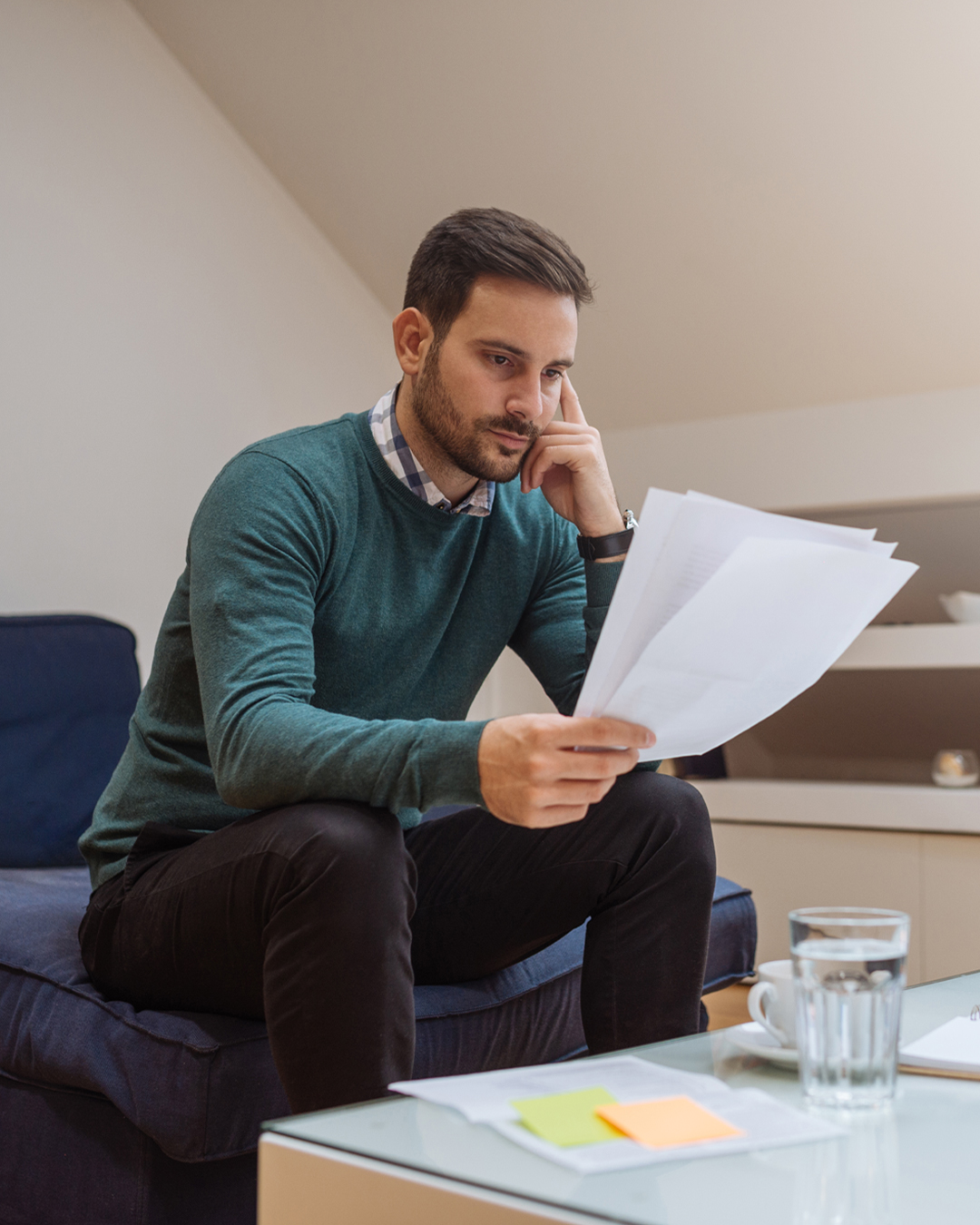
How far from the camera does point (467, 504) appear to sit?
1323 mm

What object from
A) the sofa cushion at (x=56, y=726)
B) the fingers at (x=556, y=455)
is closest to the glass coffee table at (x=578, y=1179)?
the fingers at (x=556, y=455)

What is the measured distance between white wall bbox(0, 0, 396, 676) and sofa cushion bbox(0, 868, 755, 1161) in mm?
944

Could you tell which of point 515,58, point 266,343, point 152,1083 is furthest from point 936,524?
point 152,1083

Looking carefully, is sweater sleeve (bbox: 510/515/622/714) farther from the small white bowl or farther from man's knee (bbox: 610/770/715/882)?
the small white bowl

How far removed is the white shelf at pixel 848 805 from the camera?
2541mm

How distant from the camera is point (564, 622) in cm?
140

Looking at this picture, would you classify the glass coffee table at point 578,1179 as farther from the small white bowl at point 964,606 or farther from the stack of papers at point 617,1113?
the small white bowl at point 964,606

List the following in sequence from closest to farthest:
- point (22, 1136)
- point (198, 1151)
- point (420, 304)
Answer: point (198, 1151)
point (22, 1136)
point (420, 304)

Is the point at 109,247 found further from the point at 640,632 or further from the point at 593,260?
the point at 640,632

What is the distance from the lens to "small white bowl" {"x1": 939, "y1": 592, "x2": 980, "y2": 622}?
8.92ft

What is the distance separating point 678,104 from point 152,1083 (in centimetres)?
207

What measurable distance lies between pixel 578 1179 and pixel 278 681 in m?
0.56

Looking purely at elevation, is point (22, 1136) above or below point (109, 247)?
below

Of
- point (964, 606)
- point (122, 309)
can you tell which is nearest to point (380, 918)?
point (122, 309)
